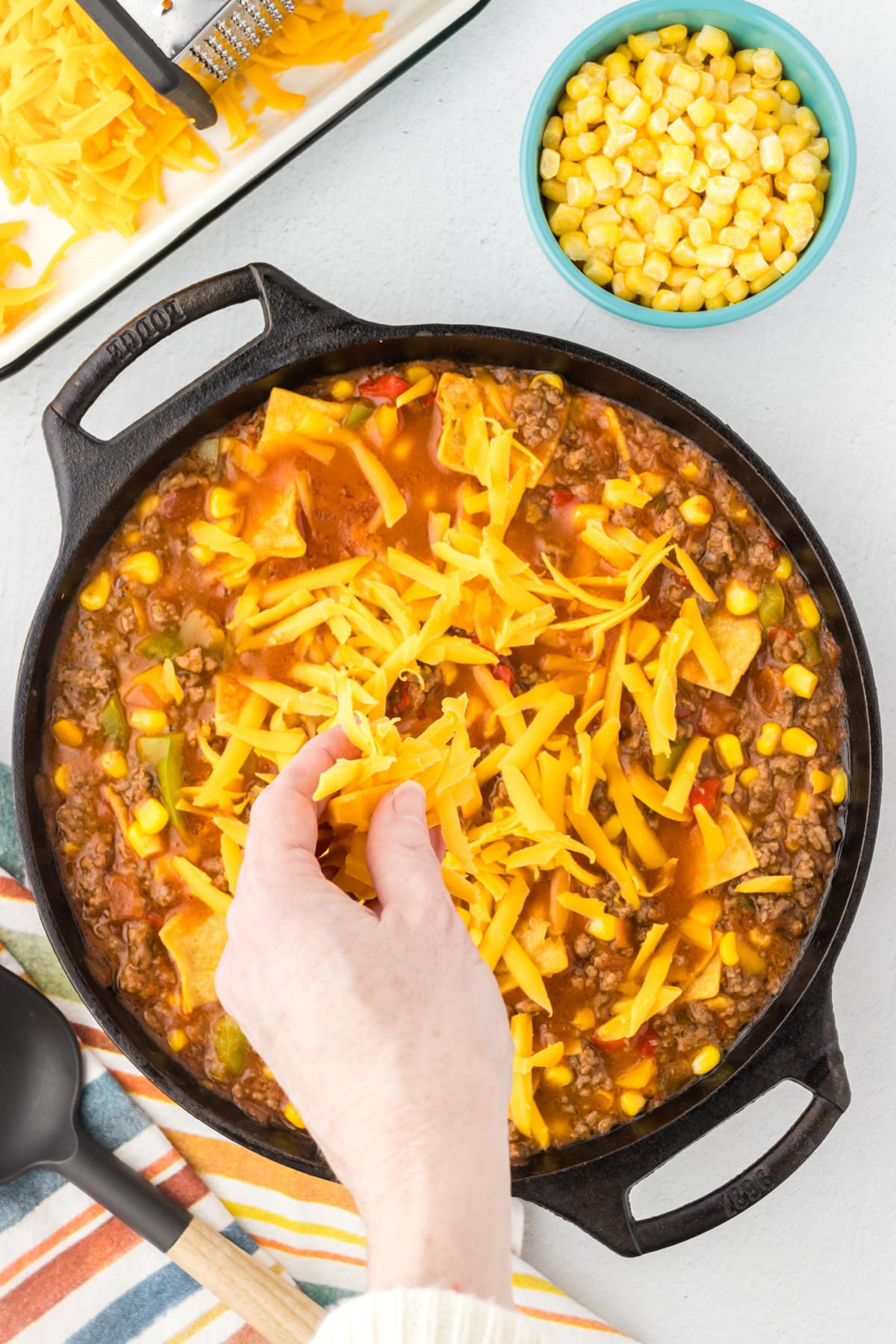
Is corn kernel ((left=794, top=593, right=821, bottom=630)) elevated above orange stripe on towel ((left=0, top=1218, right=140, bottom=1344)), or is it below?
above

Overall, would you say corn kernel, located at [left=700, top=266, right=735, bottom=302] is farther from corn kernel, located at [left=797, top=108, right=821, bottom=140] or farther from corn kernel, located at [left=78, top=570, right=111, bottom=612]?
corn kernel, located at [left=78, top=570, right=111, bottom=612]

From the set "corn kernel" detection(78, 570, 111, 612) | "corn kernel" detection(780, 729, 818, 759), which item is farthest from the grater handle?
"corn kernel" detection(780, 729, 818, 759)

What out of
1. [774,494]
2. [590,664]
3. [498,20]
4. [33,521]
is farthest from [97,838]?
[498,20]

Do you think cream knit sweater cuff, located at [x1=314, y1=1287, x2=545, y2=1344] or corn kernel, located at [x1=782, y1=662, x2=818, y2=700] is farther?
corn kernel, located at [x1=782, y1=662, x2=818, y2=700]

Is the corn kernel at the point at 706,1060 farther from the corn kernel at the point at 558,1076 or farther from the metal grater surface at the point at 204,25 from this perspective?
the metal grater surface at the point at 204,25

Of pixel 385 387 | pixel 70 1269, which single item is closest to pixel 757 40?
pixel 385 387

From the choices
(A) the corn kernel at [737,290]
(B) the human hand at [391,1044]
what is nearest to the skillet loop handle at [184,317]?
(A) the corn kernel at [737,290]
